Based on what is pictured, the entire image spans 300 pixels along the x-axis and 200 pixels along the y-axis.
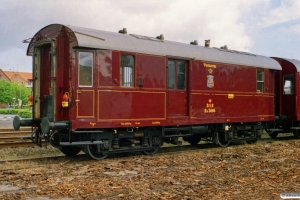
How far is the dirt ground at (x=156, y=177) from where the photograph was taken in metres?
6.66

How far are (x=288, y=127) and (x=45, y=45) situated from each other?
12.1m

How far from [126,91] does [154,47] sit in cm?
187

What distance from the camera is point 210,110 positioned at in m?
13.9

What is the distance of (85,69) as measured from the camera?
10.5 m

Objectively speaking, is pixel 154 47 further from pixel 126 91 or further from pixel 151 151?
pixel 151 151

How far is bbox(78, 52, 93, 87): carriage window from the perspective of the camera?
34.2ft

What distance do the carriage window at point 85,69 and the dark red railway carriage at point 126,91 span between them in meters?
0.03

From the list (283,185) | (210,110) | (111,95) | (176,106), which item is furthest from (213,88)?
(283,185)

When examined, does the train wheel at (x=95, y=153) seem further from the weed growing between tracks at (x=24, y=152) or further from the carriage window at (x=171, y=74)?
the carriage window at (x=171, y=74)

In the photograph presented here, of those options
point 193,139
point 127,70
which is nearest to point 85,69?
point 127,70

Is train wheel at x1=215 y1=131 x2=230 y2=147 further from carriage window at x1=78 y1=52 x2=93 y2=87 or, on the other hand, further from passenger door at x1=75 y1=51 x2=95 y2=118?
carriage window at x1=78 y1=52 x2=93 y2=87

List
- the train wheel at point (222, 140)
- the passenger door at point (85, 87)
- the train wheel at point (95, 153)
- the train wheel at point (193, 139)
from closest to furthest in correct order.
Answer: the passenger door at point (85, 87) → the train wheel at point (95, 153) → the train wheel at point (222, 140) → the train wheel at point (193, 139)

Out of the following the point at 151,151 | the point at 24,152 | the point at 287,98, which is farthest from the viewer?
the point at 287,98

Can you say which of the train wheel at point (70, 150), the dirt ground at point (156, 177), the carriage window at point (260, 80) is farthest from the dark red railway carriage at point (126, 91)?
the carriage window at point (260, 80)
